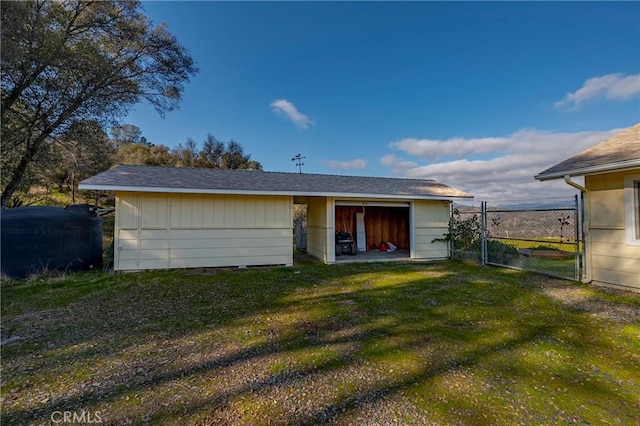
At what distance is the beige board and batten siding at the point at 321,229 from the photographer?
8781 millimetres

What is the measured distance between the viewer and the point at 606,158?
5.36m

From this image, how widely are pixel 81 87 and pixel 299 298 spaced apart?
1204cm

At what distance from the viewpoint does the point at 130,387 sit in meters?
2.37

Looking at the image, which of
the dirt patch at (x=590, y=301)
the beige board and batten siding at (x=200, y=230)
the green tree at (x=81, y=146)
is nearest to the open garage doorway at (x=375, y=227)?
the beige board and batten siding at (x=200, y=230)

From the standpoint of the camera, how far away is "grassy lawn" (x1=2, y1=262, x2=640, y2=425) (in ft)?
6.90

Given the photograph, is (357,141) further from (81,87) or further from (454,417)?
(454,417)

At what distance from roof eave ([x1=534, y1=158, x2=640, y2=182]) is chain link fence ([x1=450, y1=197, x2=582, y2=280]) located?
0.72 meters

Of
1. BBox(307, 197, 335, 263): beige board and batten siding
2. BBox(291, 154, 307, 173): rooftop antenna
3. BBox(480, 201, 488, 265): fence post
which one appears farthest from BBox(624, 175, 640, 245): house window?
BBox(291, 154, 307, 173): rooftop antenna

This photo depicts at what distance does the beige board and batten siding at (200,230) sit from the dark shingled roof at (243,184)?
38cm

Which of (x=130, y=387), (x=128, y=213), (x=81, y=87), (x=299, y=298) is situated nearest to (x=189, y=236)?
(x=128, y=213)

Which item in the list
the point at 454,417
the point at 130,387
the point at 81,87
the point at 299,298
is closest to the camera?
the point at 454,417

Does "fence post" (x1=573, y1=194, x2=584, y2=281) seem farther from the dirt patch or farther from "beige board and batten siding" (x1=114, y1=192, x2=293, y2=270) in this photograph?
"beige board and batten siding" (x1=114, y1=192, x2=293, y2=270)

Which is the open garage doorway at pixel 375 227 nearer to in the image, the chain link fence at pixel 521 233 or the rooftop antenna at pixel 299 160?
the chain link fence at pixel 521 233

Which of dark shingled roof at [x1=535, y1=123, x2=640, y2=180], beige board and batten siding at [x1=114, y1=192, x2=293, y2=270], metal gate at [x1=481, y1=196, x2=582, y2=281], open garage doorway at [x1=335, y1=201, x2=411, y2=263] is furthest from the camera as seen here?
open garage doorway at [x1=335, y1=201, x2=411, y2=263]
